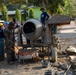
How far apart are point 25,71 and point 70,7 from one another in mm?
54943

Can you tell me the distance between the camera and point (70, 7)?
6412 cm

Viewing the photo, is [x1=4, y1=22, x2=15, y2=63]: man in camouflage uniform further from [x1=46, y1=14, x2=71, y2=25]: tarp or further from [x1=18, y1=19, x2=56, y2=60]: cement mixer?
[x1=46, y1=14, x2=71, y2=25]: tarp

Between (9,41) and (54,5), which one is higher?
(54,5)

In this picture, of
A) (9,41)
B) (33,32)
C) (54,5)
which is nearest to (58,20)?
(33,32)

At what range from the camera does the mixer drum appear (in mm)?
12250

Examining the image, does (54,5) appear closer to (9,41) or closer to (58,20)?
(58,20)

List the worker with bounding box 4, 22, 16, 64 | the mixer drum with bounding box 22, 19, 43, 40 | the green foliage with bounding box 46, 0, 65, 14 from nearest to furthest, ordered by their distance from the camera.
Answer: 1. the worker with bounding box 4, 22, 16, 64
2. the mixer drum with bounding box 22, 19, 43, 40
3. the green foliage with bounding box 46, 0, 65, 14

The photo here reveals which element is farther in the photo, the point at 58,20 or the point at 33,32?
the point at 33,32

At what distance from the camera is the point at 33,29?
12.6 metres

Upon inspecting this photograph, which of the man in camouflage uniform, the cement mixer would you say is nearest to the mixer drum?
the cement mixer

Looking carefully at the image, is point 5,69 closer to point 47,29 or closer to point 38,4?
point 47,29

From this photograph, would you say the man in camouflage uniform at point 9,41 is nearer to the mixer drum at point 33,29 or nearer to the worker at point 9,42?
the worker at point 9,42

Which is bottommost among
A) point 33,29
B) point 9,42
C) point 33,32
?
point 9,42

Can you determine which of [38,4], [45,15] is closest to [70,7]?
[38,4]
